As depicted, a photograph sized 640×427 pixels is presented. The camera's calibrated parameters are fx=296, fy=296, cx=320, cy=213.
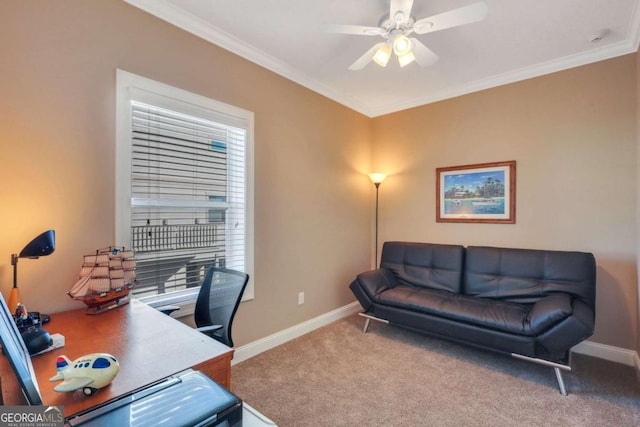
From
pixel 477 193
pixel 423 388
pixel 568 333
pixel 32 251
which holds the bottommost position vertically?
pixel 423 388

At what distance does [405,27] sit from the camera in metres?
2.00

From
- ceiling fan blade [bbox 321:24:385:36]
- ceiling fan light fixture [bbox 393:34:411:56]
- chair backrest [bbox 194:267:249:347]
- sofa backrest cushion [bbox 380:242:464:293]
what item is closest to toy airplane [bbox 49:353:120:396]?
chair backrest [bbox 194:267:249:347]

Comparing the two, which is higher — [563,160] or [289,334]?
[563,160]

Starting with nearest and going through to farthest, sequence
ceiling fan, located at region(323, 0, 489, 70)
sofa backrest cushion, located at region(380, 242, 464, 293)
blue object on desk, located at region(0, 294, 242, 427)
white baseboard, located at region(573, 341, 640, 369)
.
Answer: blue object on desk, located at region(0, 294, 242, 427), ceiling fan, located at region(323, 0, 489, 70), white baseboard, located at region(573, 341, 640, 369), sofa backrest cushion, located at region(380, 242, 464, 293)

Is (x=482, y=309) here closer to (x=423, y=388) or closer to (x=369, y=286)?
(x=423, y=388)

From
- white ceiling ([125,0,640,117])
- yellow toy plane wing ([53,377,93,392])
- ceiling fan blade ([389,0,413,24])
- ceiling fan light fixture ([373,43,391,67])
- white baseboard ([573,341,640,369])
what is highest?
white ceiling ([125,0,640,117])

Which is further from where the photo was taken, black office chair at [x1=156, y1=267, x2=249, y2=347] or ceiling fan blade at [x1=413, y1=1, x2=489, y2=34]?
black office chair at [x1=156, y1=267, x2=249, y2=347]

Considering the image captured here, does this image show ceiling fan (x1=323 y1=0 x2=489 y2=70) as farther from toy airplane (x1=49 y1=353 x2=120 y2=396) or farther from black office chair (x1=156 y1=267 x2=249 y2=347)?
toy airplane (x1=49 y1=353 x2=120 y2=396)

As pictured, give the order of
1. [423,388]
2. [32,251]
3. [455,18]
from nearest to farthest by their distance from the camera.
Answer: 1. [32,251]
2. [455,18]
3. [423,388]

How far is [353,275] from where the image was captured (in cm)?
380

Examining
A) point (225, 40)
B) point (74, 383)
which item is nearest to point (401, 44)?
point (225, 40)

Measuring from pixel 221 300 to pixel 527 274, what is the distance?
8.84 ft

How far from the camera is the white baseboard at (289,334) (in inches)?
100

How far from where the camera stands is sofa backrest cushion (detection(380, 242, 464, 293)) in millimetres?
3104
